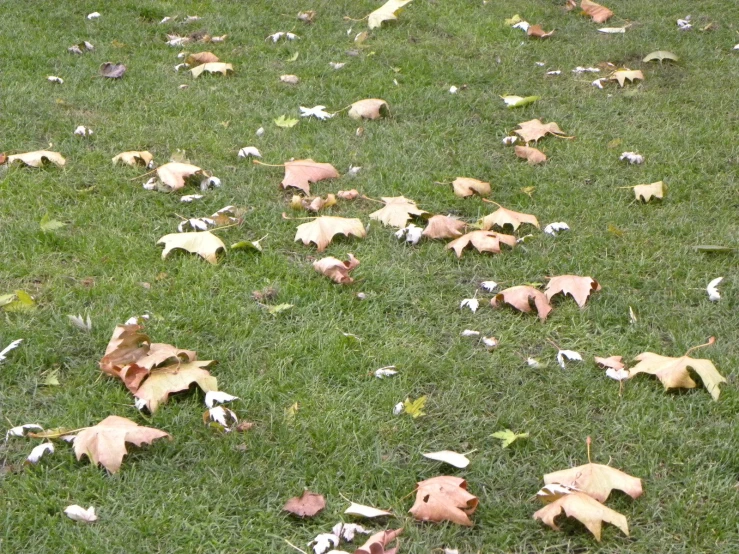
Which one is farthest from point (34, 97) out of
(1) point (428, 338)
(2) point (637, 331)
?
(2) point (637, 331)

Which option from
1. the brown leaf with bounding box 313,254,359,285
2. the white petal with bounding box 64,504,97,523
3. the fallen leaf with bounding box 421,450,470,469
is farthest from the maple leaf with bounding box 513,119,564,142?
the white petal with bounding box 64,504,97,523

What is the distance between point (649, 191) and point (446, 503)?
89.5 inches

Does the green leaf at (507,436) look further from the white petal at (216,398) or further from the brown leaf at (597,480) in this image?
the white petal at (216,398)

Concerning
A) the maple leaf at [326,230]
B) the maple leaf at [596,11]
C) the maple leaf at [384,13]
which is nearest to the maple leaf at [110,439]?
the maple leaf at [326,230]

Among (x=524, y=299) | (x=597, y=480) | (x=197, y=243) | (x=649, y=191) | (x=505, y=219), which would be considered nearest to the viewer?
(x=597, y=480)

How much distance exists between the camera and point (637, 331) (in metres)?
3.29

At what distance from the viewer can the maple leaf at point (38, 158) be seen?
4309 millimetres

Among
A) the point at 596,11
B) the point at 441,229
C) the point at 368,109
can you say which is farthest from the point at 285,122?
the point at 596,11

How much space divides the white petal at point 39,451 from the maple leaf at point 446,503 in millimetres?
1034

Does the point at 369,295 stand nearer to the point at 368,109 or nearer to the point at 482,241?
the point at 482,241

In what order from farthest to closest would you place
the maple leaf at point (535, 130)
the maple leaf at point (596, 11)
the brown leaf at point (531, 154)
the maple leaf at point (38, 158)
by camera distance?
the maple leaf at point (596, 11) < the maple leaf at point (535, 130) < the brown leaf at point (531, 154) < the maple leaf at point (38, 158)

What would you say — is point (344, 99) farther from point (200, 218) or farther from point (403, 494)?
point (403, 494)

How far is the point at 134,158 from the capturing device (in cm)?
441

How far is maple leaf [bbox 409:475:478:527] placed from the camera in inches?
96.7
